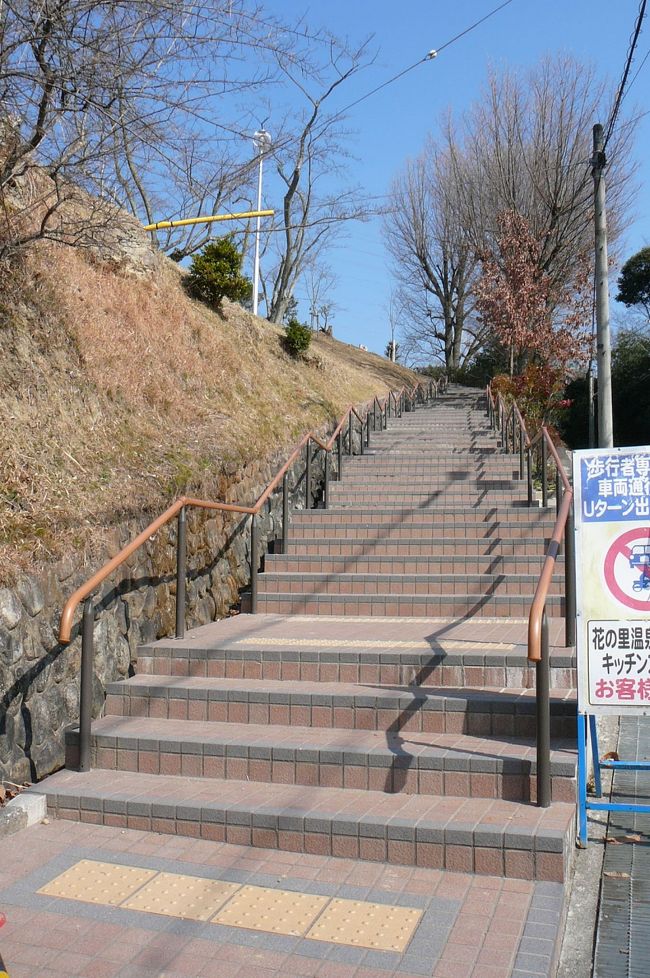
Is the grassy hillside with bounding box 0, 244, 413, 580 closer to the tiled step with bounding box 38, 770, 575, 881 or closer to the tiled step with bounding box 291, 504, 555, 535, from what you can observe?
the tiled step with bounding box 291, 504, 555, 535

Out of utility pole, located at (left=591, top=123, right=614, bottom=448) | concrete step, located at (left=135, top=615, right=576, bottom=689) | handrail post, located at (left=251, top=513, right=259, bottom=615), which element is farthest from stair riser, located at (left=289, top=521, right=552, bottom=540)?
utility pole, located at (left=591, top=123, right=614, bottom=448)

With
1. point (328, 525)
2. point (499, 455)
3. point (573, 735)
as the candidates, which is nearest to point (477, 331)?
point (499, 455)

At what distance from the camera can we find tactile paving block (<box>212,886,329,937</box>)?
11.4 ft

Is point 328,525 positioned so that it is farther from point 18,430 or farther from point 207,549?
point 18,430

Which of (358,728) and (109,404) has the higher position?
(109,404)

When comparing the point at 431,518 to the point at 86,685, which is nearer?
the point at 86,685

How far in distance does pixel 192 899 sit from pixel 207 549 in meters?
4.54

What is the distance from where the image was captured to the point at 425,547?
29.2 ft

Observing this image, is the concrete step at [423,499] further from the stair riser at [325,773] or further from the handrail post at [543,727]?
the handrail post at [543,727]

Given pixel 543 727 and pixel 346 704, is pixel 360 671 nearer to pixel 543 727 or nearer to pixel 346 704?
pixel 346 704

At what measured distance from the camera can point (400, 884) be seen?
3.82m

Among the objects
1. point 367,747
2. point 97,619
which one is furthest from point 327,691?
point 97,619

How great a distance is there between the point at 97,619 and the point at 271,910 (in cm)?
289

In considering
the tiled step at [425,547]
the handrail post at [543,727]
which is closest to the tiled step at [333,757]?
the handrail post at [543,727]
